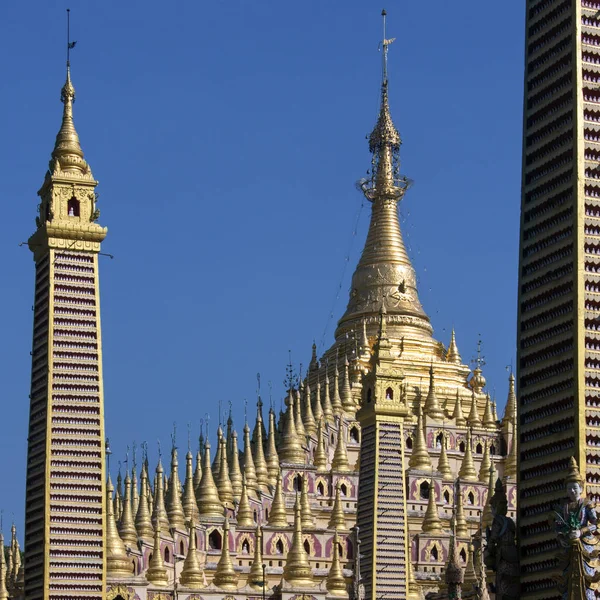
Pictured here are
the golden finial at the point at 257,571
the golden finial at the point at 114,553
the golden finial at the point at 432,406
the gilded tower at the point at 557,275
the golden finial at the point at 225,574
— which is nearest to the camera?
the gilded tower at the point at 557,275

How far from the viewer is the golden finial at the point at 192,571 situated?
338 ft

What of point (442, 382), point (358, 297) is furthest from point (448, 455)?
point (358, 297)

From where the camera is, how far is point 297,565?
10550cm

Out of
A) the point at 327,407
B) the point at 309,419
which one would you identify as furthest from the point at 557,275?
the point at 327,407

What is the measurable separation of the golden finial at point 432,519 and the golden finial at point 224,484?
1150cm

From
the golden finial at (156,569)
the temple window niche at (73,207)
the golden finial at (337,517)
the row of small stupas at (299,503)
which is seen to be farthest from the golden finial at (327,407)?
the temple window niche at (73,207)

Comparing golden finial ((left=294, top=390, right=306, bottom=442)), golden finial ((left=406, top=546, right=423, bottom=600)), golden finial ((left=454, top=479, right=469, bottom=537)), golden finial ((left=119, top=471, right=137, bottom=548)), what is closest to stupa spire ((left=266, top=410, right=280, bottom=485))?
golden finial ((left=294, top=390, right=306, bottom=442))

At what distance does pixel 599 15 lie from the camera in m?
62.5

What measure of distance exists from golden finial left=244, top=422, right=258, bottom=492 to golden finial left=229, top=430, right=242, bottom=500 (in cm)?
52

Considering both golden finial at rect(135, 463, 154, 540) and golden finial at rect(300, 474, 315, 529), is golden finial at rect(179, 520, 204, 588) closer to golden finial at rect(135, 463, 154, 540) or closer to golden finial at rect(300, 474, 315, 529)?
golden finial at rect(135, 463, 154, 540)

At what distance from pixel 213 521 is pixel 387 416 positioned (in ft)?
49.4

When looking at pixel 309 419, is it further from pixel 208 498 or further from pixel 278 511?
pixel 208 498

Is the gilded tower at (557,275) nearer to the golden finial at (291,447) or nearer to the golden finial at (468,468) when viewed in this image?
the golden finial at (291,447)

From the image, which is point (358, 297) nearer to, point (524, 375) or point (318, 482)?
point (318, 482)
